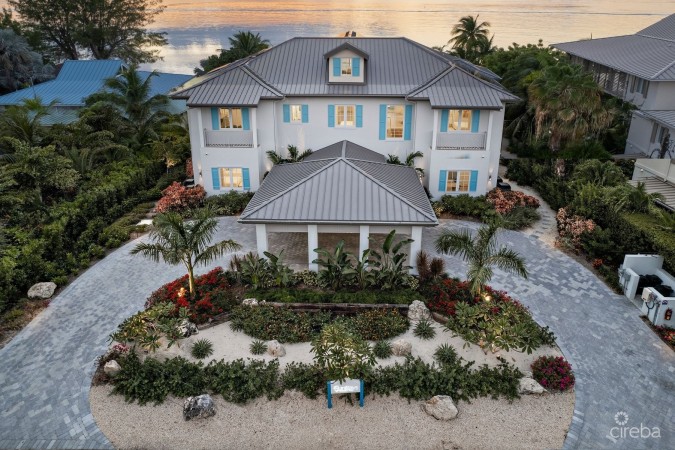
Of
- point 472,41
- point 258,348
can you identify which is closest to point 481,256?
point 258,348

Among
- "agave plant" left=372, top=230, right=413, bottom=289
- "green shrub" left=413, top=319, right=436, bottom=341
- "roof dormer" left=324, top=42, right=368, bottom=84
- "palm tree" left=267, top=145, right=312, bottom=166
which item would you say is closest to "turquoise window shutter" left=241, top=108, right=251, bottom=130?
"palm tree" left=267, top=145, right=312, bottom=166

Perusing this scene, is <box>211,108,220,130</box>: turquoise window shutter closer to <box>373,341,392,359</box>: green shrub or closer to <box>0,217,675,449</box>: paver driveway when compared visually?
<box>0,217,675,449</box>: paver driveway

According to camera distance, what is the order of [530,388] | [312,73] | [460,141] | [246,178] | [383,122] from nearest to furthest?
[530,388]
[460,141]
[383,122]
[246,178]
[312,73]

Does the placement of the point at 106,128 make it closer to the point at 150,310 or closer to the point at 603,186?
the point at 150,310

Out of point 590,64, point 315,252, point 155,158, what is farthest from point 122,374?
point 590,64

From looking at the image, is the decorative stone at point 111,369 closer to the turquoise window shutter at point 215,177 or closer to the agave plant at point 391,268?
the agave plant at point 391,268

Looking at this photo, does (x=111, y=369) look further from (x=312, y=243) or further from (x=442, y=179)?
(x=442, y=179)

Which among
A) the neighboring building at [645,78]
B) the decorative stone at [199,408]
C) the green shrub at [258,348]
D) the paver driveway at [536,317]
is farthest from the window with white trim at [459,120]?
the decorative stone at [199,408]
